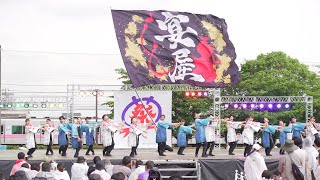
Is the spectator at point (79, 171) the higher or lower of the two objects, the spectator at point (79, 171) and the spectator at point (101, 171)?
the lower

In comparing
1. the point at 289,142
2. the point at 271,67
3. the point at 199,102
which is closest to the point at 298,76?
the point at 271,67

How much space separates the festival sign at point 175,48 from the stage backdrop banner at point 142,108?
27.0ft

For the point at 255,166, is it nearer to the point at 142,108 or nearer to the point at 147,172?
the point at 147,172

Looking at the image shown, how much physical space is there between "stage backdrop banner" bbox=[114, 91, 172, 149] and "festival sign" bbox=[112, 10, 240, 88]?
8217 mm

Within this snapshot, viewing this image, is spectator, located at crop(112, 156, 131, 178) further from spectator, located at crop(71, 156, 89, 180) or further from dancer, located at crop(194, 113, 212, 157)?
dancer, located at crop(194, 113, 212, 157)

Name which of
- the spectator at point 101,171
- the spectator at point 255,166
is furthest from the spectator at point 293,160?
the spectator at point 101,171

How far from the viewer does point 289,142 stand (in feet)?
37.4

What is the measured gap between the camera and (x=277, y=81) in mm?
38750

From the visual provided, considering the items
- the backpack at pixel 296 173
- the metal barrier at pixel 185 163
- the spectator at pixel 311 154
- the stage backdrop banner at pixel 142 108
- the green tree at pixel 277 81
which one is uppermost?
the green tree at pixel 277 81

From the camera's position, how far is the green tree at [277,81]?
38406mm

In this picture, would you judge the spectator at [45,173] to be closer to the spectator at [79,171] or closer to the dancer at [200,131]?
the spectator at [79,171]

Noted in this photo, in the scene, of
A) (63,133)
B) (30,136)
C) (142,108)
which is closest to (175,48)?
(63,133)

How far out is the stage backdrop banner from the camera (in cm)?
2653

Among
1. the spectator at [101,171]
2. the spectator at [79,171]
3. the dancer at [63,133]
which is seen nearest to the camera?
the spectator at [101,171]
